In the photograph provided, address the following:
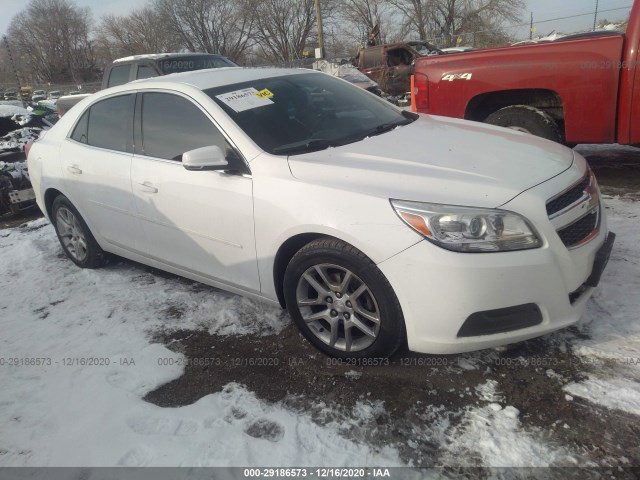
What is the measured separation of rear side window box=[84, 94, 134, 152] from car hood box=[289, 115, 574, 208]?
5.20 feet

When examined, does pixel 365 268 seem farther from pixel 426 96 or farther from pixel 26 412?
pixel 426 96

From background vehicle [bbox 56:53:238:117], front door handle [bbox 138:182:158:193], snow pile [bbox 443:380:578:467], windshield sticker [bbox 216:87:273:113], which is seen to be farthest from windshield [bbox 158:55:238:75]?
snow pile [bbox 443:380:578:467]

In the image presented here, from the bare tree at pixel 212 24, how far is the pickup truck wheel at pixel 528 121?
43.2 meters

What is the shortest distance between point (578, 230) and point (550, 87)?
120 inches

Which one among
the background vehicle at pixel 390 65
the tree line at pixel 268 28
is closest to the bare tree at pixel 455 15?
the tree line at pixel 268 28

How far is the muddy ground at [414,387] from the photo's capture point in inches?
82.5

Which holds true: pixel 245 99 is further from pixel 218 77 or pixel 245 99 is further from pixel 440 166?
pixel 440 166

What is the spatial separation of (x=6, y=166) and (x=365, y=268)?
609 centimetres

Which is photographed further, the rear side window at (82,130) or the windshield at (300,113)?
the rear side window at (82,130)

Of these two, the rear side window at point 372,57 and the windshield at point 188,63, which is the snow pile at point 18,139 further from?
the rear side window at point 372,57

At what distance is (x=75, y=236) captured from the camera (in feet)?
14.2

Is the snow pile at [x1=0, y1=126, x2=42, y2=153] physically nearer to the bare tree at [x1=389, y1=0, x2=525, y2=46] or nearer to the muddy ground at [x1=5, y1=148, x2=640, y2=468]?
the muddy ground at [x1=5, y1=148, x2=640, y2=468]

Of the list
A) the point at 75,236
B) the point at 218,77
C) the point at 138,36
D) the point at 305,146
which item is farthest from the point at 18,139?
the point at 138,36

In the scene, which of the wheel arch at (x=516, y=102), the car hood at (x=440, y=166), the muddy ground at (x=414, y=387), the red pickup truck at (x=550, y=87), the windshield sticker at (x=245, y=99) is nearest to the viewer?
the muddy ground at (x=414, y=387)
